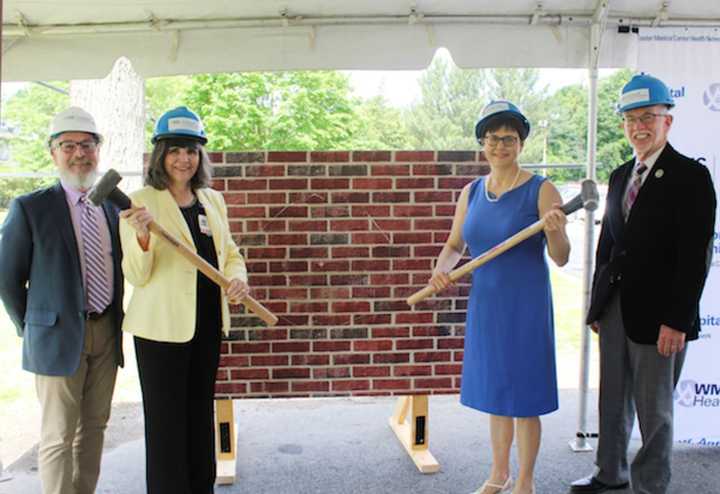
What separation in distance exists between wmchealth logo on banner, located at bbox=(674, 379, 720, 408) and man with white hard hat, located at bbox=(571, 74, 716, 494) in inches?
38.7

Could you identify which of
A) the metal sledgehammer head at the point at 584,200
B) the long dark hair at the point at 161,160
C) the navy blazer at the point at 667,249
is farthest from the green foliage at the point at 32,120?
the navy blazer at the point at 667,249

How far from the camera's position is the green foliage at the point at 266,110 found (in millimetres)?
17766

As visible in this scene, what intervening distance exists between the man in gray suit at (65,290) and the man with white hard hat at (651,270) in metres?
2.32

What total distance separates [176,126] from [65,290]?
831 millimetres

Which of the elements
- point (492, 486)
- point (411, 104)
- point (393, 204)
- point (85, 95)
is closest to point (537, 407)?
point (492, 486)

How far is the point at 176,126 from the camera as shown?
8.57 feet

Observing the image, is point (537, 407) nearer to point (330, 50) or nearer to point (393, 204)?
point (393, 204)

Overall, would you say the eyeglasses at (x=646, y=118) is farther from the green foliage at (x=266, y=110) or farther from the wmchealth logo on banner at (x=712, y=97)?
the green foliage at (x=266, y=110)

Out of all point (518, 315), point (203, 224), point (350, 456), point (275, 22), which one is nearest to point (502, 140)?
point (518, 315)

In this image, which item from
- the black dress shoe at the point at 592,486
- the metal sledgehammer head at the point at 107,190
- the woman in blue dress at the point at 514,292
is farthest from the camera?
the black dress shoe at the point at 592,486

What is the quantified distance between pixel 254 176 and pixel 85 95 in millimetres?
7914

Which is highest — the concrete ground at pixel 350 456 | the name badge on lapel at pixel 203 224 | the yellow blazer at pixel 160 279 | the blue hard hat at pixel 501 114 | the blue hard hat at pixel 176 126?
the blue hard hat at pixel 501 114

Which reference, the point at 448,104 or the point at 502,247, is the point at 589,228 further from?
the point at 448,104

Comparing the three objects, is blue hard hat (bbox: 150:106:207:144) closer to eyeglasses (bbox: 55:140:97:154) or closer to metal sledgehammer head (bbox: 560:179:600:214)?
eyeglasses (bbox: 55:140:97:154)
